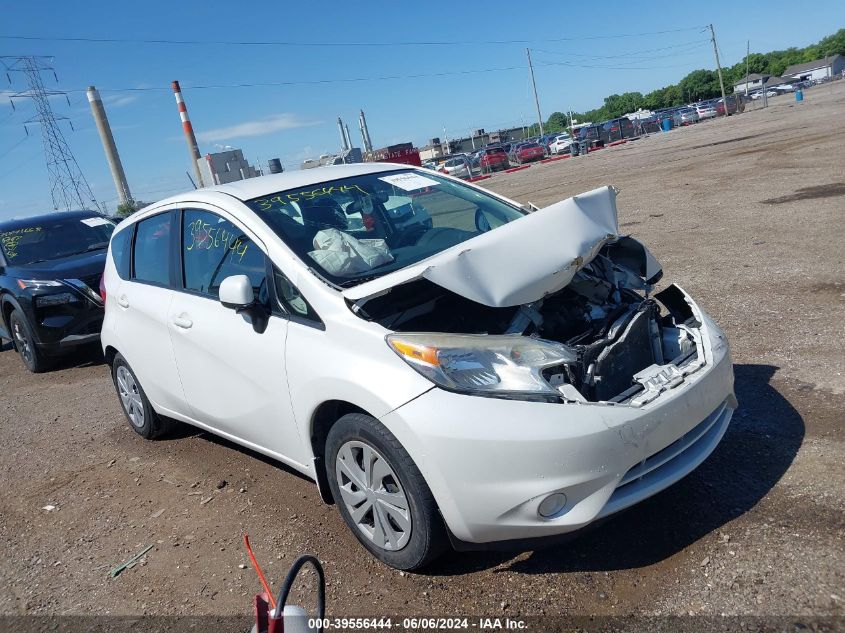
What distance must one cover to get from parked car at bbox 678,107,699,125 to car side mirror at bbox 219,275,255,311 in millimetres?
63157

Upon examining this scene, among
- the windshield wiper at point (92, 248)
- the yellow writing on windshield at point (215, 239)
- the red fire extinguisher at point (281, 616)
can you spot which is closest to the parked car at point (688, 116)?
the windshield wiper at point (92, 248)

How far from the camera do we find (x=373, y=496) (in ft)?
10.3

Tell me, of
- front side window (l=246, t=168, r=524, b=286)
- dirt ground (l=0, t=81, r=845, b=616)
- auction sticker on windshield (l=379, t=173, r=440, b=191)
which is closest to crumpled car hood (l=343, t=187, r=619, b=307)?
front side window (l=246, t=168, r=524, b=286)

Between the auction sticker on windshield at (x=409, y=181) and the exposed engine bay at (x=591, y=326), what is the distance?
1.24 m

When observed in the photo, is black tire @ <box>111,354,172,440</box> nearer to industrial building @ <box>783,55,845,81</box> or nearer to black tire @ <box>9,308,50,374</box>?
black tire @ <box>9,308,50,374</box>

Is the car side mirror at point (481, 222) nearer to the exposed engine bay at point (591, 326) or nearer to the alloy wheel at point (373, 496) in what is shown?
the exposed engine bay at point (591, 326)

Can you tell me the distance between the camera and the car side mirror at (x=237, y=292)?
343cm

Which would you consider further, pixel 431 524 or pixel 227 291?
pixel 227 291

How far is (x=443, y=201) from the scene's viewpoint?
4.49 metres

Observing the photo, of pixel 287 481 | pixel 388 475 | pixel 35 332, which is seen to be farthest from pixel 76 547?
pixel 35 332

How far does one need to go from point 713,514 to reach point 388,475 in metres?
1.48

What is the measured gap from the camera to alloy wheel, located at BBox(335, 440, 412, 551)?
9.89 feet

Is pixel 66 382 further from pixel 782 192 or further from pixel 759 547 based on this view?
pixel 782 192

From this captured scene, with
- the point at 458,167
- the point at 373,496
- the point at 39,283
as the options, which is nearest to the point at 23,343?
the point at 39,283
